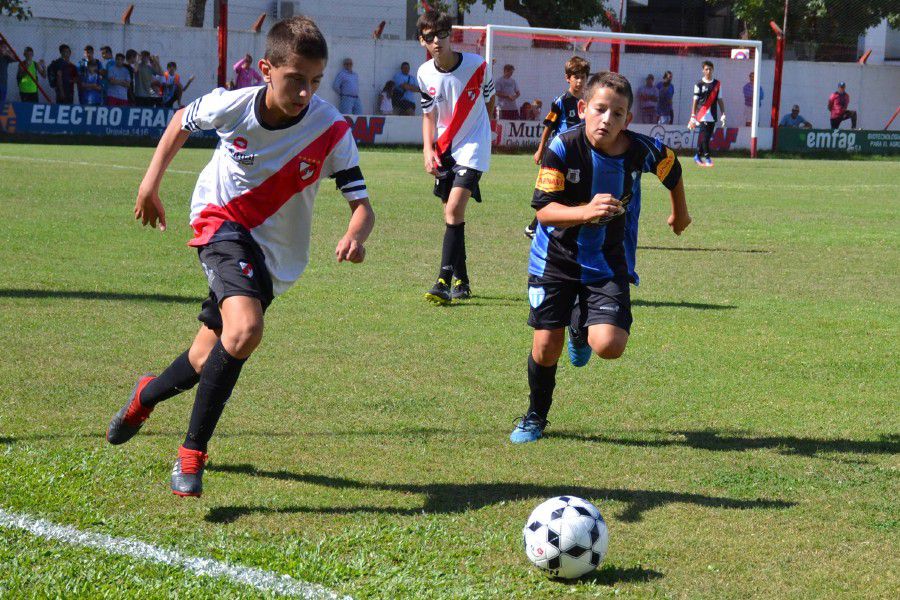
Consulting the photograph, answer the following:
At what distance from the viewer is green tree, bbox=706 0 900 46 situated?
1419 inches

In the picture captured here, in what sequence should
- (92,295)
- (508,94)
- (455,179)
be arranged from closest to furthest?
1. (92,295)
2. (455,179)
3. (508,94)

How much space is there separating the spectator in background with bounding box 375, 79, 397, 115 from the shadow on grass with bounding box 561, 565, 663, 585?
24.8 meters

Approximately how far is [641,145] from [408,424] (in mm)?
1665

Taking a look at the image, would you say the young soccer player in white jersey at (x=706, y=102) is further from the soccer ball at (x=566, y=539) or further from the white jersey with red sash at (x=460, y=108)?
the soccer ball at (x=566, y=539)

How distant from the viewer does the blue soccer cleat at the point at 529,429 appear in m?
5.00

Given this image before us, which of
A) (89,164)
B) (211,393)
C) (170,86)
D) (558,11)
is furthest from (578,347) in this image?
(558,11)

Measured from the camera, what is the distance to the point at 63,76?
24.0 m

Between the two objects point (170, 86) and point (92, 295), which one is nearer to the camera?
point (92, 295)

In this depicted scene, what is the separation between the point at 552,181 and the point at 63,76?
21.4 m

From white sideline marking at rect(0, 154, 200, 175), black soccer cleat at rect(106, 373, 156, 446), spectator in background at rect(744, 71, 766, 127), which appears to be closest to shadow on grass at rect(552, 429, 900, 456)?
black soccer cleat at rect(106, 373, 156, 446)

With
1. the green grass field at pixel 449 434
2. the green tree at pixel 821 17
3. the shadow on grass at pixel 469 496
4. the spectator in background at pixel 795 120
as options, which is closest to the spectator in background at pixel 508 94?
the spectator in background at pixel 795 120

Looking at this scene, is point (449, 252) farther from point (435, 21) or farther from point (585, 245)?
point (585, 245)

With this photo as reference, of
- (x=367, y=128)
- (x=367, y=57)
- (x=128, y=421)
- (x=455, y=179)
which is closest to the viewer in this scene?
(x=128, y=421)

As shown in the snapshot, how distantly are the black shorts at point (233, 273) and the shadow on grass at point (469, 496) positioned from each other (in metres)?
0.67
